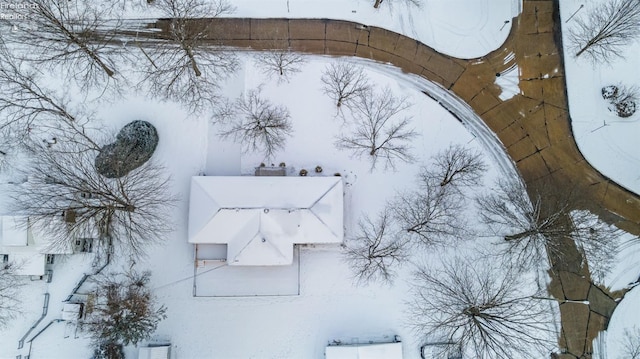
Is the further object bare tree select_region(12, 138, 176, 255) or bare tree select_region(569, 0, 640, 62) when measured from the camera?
bare tree select_region(569, 0, 640, 62)

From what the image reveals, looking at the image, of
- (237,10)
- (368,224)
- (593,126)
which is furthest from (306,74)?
(593,126)

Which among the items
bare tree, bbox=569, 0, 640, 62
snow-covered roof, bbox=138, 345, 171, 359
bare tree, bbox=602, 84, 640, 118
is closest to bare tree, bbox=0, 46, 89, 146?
snow-covered roof, bbox=138, 345, 171, 359

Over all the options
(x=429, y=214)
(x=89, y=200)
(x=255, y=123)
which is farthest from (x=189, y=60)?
(x=429, y=214)

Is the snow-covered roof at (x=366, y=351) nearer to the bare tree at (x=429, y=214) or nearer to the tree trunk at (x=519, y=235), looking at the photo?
the bare tree at (x=429, y=214)

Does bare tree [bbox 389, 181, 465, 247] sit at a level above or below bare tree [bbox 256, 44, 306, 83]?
below

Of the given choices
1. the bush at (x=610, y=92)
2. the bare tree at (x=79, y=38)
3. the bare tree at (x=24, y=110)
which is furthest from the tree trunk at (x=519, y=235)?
the bare tree at (x=24, y=110)

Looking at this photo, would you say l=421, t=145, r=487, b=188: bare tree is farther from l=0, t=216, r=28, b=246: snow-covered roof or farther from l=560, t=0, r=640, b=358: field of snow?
l=0, t=216, r=28, b=246: snow-covered roof
